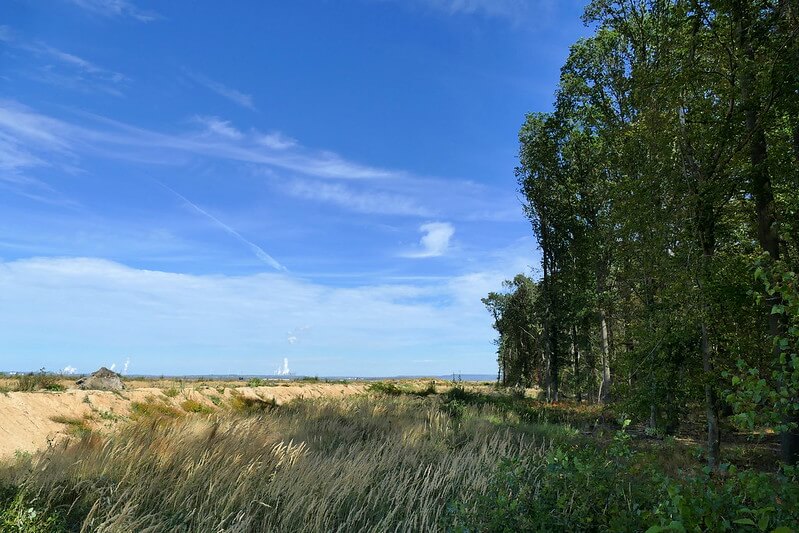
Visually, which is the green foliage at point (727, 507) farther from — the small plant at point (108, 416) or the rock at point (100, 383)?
the rock at point (100, 383)

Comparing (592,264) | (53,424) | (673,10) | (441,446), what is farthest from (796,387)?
(592,264)

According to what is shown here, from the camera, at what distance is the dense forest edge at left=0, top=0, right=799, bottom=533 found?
3.82m

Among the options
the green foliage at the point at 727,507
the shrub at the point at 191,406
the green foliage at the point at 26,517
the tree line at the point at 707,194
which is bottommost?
the shrub at the point at 191,406

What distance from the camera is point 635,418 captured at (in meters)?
11.7

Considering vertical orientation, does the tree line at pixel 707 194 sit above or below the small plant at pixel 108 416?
above

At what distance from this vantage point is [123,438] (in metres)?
6.12

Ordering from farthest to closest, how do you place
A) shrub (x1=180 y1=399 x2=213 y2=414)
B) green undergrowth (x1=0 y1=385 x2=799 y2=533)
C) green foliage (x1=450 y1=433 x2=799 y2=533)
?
shrub (x1=180 y1=399 x2=213 y2=414)
green undergrowth (x1=0 y1=385 x2=799 y2=533)
green foliage (x1=450 y1=433 x2=799 y2=533)

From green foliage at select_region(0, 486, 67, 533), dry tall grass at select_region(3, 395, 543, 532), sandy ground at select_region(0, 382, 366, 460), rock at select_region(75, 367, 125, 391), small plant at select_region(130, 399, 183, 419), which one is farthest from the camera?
rock at select_region(75, 367, 125, 391)

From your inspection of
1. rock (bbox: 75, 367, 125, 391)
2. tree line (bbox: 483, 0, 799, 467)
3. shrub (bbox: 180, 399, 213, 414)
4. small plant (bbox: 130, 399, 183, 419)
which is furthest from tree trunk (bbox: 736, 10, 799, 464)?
rock (bbox: 75, 367, 125, 391)

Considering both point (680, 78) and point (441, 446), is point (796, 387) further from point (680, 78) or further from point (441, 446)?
point (680, 78)

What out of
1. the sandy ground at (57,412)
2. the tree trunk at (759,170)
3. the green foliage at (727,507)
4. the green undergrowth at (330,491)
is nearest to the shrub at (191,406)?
the sandy ground at (57,412)

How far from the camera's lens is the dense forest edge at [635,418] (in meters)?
3.82

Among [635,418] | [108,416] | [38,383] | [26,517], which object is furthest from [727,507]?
[38,383]

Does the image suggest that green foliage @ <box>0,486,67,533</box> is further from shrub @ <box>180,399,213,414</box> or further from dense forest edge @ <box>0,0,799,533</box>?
shrub @ <box>180,399,213,414</box>
